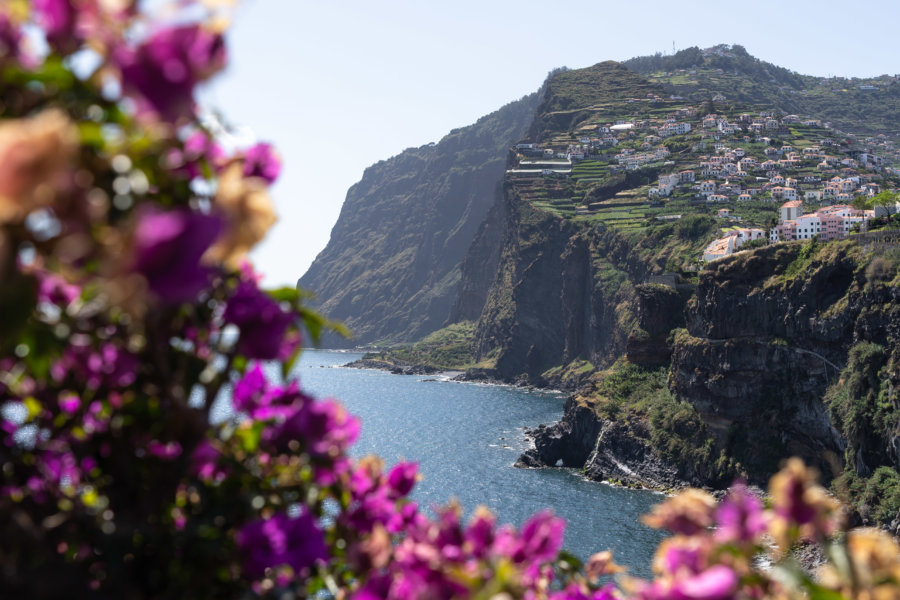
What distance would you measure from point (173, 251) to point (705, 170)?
128 metres

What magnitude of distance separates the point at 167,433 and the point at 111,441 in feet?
0.84

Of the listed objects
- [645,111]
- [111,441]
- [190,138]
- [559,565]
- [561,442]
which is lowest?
[561,442]

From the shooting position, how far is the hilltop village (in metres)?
105

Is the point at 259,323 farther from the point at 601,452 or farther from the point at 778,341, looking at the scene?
the point at 601,452

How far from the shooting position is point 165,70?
5.04ft

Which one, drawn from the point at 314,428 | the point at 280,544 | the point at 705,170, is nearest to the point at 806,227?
the point at 705,170

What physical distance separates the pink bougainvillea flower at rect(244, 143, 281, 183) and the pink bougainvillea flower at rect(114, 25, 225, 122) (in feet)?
1.74

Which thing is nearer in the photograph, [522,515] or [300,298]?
[300,298]

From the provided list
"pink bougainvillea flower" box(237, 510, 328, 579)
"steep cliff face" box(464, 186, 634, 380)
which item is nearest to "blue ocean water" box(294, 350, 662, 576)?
"steep cliff face" box(464, 186, 634, 380)

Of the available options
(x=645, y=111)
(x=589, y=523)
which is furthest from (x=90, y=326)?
(x=645, y=111)

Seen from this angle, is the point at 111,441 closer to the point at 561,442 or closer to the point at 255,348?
the point at 255,348

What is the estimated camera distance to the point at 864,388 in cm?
5159

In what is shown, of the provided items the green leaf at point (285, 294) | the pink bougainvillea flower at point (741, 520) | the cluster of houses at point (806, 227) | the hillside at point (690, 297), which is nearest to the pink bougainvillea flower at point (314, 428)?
the green leaf at point (285, 294)

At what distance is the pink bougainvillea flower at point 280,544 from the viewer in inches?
76.8
